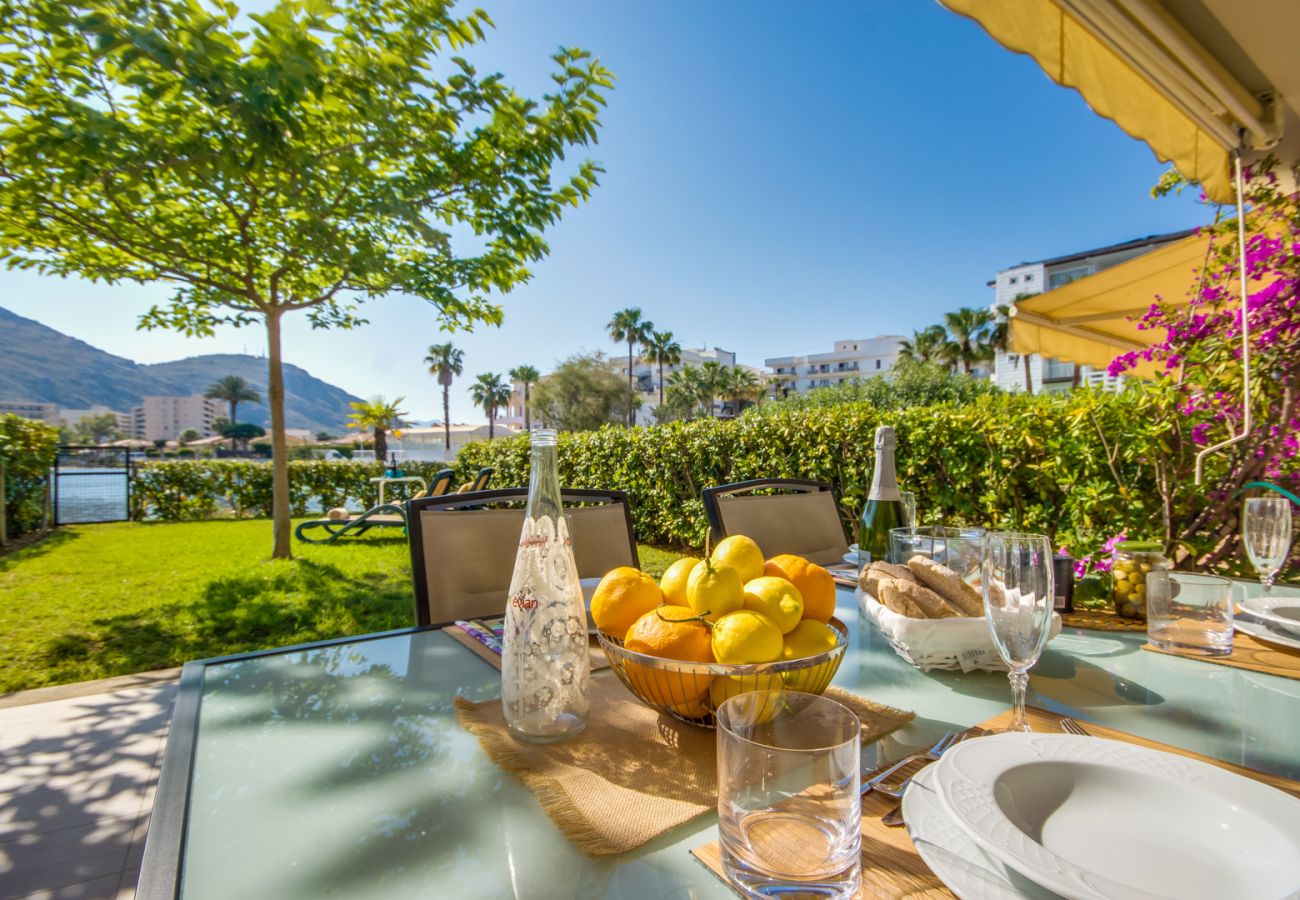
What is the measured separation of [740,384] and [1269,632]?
1391 inches

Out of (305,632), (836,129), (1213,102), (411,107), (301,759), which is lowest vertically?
(305,632)

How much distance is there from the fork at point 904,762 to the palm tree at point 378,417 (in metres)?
20.6

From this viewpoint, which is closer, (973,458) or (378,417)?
(973,458)

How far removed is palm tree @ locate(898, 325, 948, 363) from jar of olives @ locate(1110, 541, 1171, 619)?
98.6 ft

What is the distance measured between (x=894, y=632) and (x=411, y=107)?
4.33 meters

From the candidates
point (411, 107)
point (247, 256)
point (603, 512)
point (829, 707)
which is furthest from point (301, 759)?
point (247, 256)

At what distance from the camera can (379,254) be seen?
4438 millimetres

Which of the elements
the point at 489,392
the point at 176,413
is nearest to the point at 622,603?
the point at 489,392

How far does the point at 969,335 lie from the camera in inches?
1113

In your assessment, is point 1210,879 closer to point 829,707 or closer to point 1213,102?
point 829,707

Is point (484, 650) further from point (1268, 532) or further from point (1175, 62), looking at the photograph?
point (1175, 62)

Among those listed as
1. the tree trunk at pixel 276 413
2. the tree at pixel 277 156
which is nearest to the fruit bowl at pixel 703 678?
the tree at pixel 277 156

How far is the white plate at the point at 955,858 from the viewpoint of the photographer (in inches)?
→ 16.9

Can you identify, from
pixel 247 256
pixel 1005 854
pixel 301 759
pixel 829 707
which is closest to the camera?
pixel 1005 854
